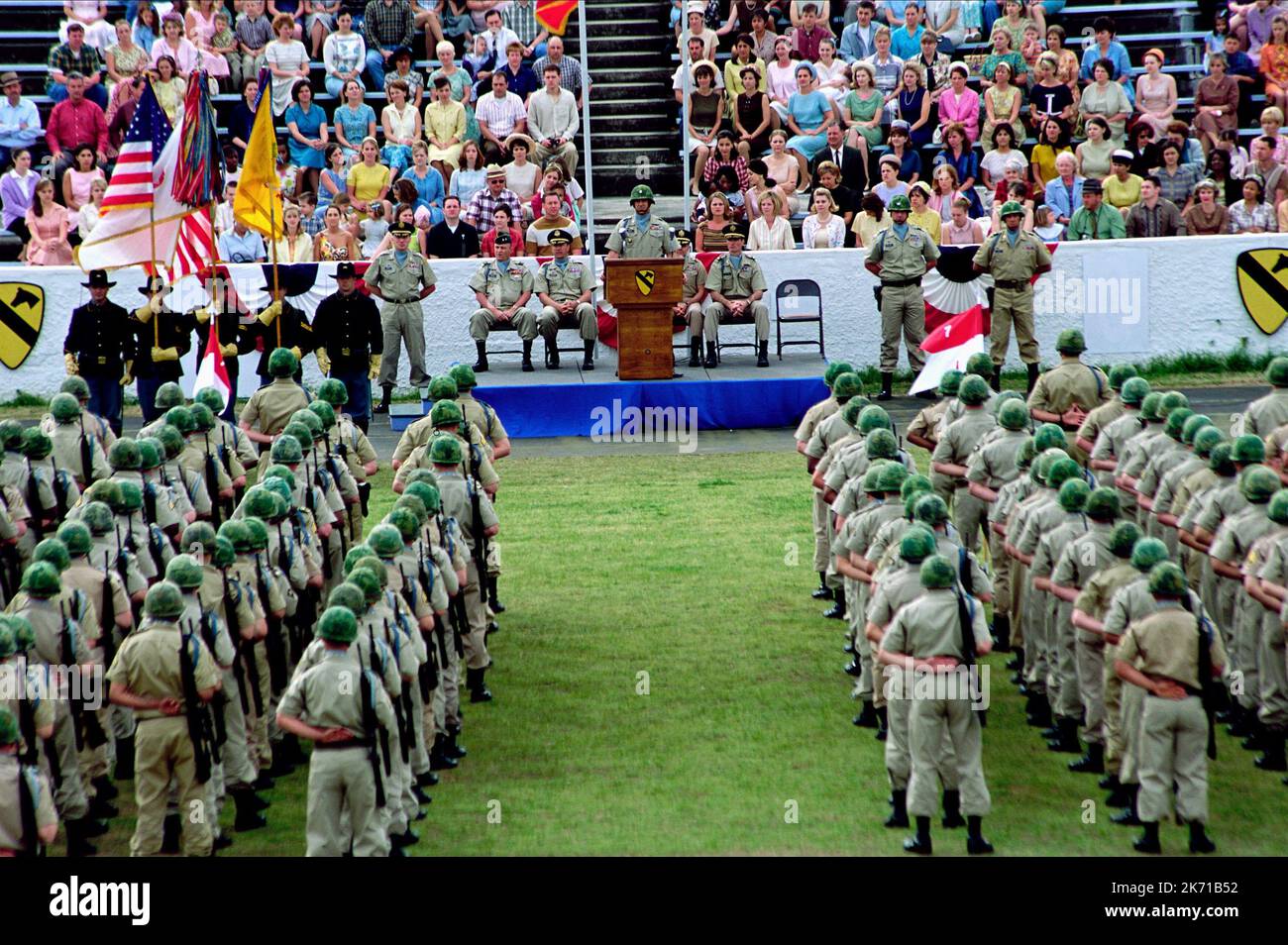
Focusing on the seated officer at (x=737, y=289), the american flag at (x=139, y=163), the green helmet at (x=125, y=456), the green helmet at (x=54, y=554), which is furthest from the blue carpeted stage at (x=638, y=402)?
the green helmet at (x=54, y=554)

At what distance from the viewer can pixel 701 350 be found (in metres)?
24.0

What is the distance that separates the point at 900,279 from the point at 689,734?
11.0m

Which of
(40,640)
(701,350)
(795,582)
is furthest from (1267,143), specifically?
(40,640)

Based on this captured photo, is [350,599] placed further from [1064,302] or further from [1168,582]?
[1064,302]

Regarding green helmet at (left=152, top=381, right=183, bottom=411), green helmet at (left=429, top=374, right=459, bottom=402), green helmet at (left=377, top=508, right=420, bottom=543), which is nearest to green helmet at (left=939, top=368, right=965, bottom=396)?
green helmet at (left=429, top=374, right=459, bottom=402)

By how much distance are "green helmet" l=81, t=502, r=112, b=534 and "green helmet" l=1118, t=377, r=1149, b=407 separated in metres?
8.38

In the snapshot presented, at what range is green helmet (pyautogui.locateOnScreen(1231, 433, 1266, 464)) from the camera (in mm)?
13445

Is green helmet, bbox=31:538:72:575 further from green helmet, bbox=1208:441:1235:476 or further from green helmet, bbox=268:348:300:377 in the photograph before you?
green helmet, bbox=1208:441:1235:476

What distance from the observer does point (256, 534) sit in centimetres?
1273

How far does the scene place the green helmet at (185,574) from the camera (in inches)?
456

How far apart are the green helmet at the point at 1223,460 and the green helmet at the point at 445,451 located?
5.74 metres

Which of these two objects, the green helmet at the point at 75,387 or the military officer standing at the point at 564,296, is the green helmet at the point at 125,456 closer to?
the green helmet at the point at 75,387

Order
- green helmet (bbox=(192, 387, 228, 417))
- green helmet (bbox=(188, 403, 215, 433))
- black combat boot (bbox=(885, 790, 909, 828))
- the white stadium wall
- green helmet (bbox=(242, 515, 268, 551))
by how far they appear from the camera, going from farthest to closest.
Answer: the white stadium wall
green helmet (bbox=(192, 387, 228, 417))
green helmet (bbox=(188, 403, 215, 433))
green helmet (bbox=(242, 515, 268, 551))
black combat boot (bbox=(885, 790, 909, 828))

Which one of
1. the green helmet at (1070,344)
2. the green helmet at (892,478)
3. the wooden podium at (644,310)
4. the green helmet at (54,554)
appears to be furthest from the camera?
the wooden podium at (644,310)
